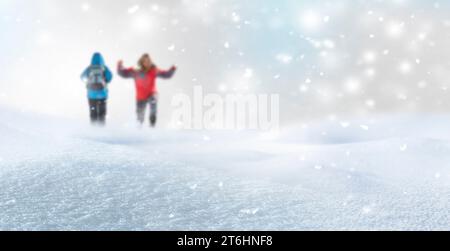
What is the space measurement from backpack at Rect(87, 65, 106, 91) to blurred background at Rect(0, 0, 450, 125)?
6.58 metres

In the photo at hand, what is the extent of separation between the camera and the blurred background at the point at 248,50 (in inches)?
585

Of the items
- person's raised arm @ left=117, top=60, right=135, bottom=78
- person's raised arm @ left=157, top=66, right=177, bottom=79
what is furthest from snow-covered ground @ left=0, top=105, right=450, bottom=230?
person's raised arm @ left=157, top=66, right=177, bottom=79

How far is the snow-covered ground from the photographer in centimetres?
290

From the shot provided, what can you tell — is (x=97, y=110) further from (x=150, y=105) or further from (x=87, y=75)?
(x=150, y=105)

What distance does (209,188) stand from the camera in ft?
11.2

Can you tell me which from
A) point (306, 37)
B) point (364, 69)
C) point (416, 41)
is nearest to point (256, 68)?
point (306, 37)

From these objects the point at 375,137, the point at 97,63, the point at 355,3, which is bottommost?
the point at 375,137

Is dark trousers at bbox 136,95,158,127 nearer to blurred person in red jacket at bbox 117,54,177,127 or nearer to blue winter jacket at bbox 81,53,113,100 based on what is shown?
blurred person in red jacket at bbox 117,54,177,127

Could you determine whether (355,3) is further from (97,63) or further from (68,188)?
(68,188)

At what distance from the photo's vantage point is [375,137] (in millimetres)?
7949

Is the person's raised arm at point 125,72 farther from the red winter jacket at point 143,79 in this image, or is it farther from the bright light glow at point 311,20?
the bright light glow at point 311,20

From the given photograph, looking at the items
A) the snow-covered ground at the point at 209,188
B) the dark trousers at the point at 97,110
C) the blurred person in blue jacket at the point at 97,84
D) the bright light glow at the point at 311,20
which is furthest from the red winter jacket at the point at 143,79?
the bright light glow at the point at 311,20

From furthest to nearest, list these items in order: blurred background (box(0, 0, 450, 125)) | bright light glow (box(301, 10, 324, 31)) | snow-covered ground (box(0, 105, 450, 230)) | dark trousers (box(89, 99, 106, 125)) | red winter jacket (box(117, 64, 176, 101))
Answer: bright light glow (box(301, 10, 324, 31)) → blurred background (box(0, 0, 450, 125)) → red winter jacket (box(117, 64, 176, 101)) → dark trousers (box(89, 99, 106, 125)) → snow-covered ground (box(0, 105, 450, 230))
